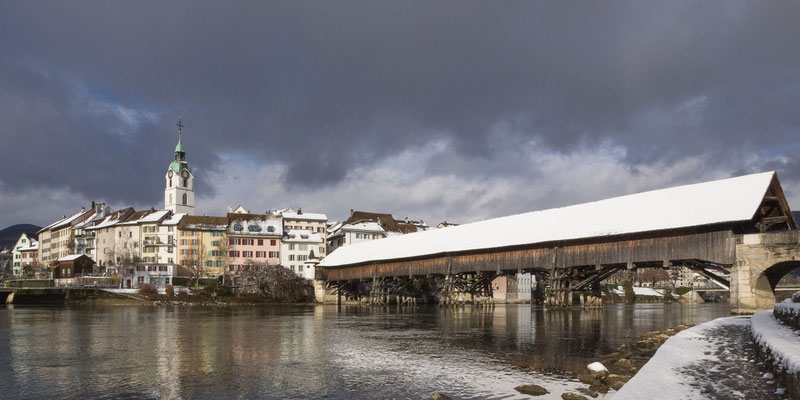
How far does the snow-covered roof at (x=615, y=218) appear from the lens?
98.1ft

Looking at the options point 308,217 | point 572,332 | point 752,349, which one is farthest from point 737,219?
point 308,217

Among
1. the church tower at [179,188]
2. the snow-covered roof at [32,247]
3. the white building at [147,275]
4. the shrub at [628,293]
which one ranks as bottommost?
the shrub at [628,293]

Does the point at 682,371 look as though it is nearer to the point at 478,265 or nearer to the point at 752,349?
the point at 752,349

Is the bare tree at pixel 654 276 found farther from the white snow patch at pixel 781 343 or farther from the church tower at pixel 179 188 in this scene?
the white snow patch at pixel 781 343

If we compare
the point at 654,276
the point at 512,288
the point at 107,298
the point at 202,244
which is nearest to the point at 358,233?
the point at 202,244

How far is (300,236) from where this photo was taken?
3652 inches

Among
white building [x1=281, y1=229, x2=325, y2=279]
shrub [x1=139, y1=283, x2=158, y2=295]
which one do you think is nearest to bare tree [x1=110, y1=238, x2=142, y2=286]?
shrub [x1=139, y1=283, x2=158, y2=295]

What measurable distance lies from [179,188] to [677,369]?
11254cm

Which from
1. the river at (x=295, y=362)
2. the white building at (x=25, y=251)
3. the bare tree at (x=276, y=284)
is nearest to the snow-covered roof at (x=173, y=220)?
the bare tree at (x=276, y=284)

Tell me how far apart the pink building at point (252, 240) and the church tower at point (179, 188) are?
27.4m

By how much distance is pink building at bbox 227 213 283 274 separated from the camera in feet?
287

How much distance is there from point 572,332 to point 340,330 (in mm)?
10641

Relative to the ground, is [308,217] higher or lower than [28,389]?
higher

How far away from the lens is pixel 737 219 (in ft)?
90.9
